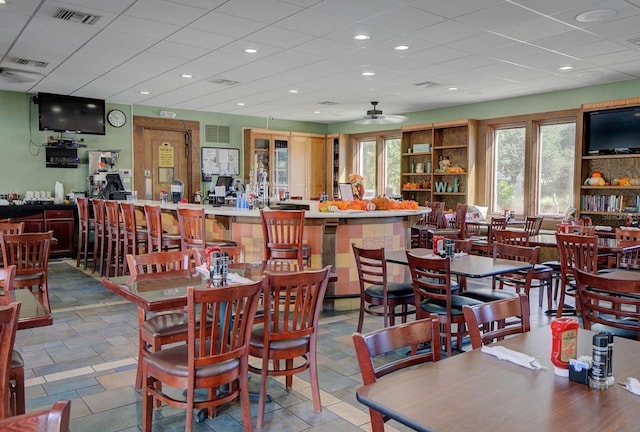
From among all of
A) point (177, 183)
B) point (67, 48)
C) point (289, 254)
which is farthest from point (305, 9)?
point (177, 183)

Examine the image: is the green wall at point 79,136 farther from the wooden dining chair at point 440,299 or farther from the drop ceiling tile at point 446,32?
the wooden dining chair at point 440,299

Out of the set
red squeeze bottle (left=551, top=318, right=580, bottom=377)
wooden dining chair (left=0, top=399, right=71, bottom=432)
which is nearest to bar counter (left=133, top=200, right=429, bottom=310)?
red squeeze bottle (left=551, top=318, right=580, bottom=377)

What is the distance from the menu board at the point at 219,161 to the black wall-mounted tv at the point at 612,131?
279 inches

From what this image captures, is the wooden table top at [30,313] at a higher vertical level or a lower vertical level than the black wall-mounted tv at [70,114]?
lower

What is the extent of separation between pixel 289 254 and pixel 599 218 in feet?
18.6

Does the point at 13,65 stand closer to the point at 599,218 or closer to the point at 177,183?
the point at 177,183

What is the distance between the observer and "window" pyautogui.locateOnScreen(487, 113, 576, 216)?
8.77 meters

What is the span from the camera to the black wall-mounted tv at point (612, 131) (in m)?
7.47

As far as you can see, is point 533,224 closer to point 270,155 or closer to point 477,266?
A: point 477,266

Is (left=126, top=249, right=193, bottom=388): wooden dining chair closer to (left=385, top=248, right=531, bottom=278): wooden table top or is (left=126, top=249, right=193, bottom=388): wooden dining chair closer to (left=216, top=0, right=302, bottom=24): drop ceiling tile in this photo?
(left=385, top=248, right=531, bottom=278): wooden table top

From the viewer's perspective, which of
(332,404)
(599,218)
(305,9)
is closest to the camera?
(332,404)

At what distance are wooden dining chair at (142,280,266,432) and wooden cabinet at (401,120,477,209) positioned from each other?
7.94 metres

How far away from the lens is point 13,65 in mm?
6887

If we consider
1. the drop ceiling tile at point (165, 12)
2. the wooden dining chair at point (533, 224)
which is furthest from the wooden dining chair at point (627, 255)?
the drop ceiling tile at point (165, 12)
